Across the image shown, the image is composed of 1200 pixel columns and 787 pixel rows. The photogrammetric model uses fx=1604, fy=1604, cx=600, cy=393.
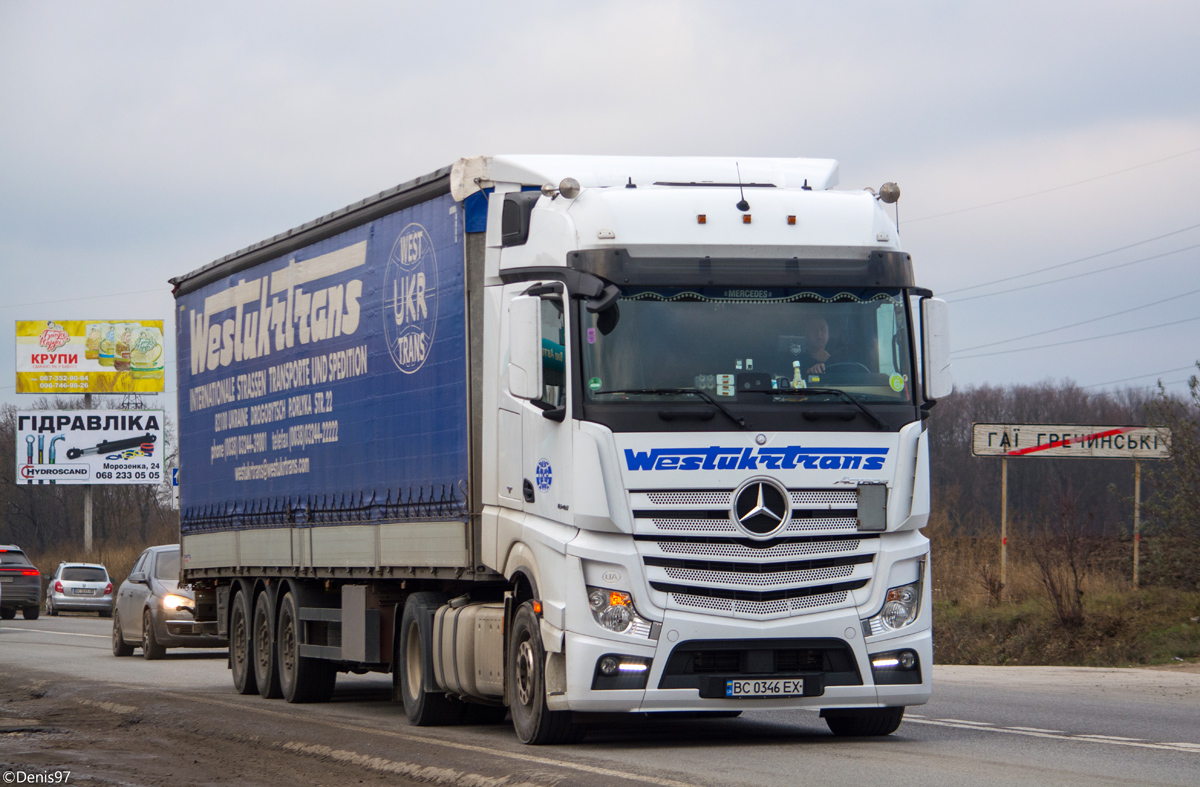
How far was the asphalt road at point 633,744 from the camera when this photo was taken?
910 cm

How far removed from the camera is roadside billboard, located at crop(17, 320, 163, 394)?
226ft

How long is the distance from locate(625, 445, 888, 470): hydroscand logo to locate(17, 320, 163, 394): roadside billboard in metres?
62.9

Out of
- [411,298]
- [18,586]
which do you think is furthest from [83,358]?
[411,298]

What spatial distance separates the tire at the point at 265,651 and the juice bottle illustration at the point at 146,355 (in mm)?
55855

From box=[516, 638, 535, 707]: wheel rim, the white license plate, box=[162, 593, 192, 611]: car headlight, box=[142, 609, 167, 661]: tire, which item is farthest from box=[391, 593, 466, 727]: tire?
box=[142, 609, 167, 661]: tire

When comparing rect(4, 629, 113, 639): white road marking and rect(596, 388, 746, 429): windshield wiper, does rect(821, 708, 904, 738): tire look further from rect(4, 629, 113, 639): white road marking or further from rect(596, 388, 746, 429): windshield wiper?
rect(4, 629, 113, 639): white road marking

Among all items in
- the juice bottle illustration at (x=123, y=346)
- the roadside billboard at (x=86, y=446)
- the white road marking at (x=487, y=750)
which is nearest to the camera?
the white road marking at (x=487, y=750)

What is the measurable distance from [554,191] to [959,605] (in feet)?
58.3

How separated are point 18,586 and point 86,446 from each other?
2569 cm

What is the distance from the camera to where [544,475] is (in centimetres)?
1041

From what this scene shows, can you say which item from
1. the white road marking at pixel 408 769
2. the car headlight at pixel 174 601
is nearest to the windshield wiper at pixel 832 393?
the white road marking at pixel 408 769

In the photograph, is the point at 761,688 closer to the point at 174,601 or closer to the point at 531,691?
the point at 531,691

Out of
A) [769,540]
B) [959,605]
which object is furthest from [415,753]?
[959,605]

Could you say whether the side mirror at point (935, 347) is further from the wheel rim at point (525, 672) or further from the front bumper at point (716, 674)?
the wheel rim at point (525, 672)
